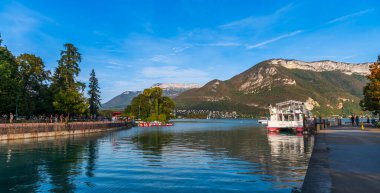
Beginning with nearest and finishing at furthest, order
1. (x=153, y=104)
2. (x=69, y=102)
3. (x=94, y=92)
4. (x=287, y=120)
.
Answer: (x=69, y=102) → (x=287, y=120) → (x=94, y=92) → (x=153, y=104)

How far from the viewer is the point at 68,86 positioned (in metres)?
89.4

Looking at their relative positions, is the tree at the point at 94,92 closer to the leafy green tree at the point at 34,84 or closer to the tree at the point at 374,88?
the leafy green tree at the point at 34,84

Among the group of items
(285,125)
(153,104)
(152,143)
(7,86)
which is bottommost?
(152,143)

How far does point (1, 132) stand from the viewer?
160 feet

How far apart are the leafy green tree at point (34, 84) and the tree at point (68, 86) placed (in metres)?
2.66

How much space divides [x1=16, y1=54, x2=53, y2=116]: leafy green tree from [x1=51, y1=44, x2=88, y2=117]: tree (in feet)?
8.74

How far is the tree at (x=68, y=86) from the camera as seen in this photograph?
7788cm

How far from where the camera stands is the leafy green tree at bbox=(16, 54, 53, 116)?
71.6 meters

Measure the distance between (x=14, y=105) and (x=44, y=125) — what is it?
35.4 ft

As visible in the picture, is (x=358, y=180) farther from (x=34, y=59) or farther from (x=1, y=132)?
(x=34, y=59)

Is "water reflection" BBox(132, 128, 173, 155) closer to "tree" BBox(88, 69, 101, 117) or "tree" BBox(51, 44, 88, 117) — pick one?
"tree" BBox(51, 44, 88, 117)

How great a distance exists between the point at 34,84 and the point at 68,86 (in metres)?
14.2

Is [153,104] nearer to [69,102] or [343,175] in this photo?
[69,102]

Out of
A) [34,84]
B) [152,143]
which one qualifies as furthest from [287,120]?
[34,84]
